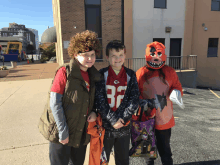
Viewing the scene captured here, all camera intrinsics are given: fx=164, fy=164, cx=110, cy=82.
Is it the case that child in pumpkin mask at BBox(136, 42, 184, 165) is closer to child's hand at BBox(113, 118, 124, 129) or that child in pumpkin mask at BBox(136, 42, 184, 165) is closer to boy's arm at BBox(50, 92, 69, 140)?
child's hand at BBox(113, 118, 124, 129)

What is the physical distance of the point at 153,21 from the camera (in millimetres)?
11266

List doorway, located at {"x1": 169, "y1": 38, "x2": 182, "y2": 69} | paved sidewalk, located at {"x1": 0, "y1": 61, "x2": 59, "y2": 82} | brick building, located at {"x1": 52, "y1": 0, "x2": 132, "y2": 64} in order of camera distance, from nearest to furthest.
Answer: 1. paved sidewalk, located at {"x1": 0, "y1": 61, "x2": 59, "y2": 82}
2. brick building, located at {"x1": 52, "y1": 0, "x2": 132, "y2": 64}
3. doorway, located at {"x1": 169, "y1": 38, "x2": 182, "y2": 69}

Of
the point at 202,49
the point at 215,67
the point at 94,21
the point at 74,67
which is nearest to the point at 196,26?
the point at 202,49

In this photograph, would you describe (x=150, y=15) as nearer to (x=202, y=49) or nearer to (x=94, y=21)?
(x=94, y=21)

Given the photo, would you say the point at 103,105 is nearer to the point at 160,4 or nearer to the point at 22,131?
the point at 22,131

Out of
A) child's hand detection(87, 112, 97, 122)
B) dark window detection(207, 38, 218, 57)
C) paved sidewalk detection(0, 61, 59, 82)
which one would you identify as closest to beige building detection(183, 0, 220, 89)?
dark window detection(207, 38, 218, 57)

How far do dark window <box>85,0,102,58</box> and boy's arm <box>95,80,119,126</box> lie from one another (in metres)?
9.34

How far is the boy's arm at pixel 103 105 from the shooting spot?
72.3 inches

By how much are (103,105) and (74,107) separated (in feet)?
1.09

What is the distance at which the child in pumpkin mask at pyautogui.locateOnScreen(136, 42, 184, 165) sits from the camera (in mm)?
2111

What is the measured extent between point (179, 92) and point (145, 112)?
0.49m

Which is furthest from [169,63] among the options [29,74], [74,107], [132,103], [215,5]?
[74,107]

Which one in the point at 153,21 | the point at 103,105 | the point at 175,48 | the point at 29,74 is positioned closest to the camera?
the point at 103,105

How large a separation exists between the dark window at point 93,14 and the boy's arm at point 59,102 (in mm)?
9504
